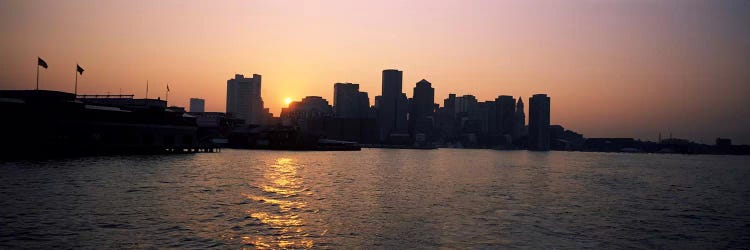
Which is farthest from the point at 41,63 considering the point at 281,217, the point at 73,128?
the point at 281,217

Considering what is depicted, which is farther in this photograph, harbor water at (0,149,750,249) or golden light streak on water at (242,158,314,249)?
harbor water at (0,149,750,249)

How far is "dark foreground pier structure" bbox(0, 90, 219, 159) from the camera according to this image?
10919 cm

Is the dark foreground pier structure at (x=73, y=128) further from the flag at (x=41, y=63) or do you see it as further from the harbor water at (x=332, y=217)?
the harbor water at (x=332, y=217)

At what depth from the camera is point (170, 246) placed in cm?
2822

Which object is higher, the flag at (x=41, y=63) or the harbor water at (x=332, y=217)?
the flag at (x=41, y=63)

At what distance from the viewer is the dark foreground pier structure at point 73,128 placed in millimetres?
109188

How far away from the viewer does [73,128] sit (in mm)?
121812

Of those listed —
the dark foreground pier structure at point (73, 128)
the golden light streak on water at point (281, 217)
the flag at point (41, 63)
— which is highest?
the flag at point (41, 63)

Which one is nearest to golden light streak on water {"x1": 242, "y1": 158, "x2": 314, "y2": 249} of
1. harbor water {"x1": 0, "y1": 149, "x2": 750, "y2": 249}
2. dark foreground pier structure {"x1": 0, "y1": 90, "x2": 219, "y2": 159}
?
harbor water {"x1": 0, "y1": 149, "x2": 750, "y2": 249}

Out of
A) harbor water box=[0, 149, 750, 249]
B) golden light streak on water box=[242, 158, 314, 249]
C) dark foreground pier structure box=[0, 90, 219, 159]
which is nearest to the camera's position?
golden light streak on water box=[242, 158, 314, 249]

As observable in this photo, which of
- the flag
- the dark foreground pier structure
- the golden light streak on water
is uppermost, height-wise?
the flag

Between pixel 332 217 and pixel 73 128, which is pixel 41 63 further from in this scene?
pixel 332 217

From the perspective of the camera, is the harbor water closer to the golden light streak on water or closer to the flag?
the golden light streak on water

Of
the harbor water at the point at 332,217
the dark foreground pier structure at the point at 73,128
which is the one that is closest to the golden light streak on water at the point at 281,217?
the harbor water at the point at 332,217
